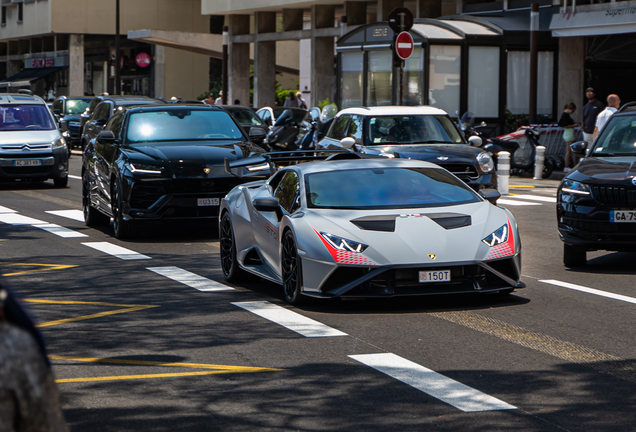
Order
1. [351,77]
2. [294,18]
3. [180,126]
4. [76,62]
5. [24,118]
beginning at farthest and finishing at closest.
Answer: [76,62]
[294,18]
[351,77]
[24,118]
[180,126]

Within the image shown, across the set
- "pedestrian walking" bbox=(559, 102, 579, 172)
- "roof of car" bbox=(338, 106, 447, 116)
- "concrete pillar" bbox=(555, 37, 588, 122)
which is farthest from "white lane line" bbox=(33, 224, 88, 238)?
"concrete pillar" bbox=(555, 37, 588, 122)

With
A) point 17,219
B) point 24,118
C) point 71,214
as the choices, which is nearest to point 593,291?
point 17,219

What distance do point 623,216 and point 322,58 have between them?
113 ft

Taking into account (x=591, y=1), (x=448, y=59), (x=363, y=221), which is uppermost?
→ (x=591, y=1)

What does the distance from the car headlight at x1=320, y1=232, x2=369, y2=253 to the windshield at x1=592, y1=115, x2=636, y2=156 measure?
466 centimetres

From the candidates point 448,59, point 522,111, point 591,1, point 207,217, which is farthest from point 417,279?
point 591,1

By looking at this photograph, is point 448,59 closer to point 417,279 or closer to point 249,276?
point 249,276

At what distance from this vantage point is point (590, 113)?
939 inches

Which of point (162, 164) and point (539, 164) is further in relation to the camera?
point (539, 164)

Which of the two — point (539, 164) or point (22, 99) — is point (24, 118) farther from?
point (539, 164)

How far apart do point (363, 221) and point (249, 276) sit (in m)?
2.05

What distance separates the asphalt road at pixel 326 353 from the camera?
511 cm

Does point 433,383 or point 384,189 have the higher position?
point 384,189

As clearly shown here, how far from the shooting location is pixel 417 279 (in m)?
7.96
